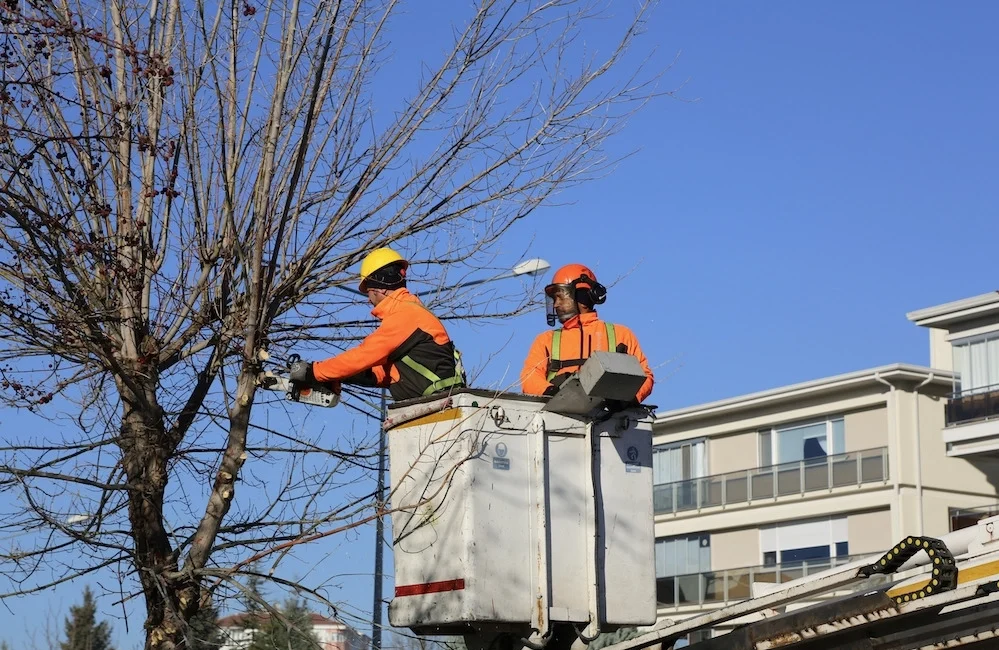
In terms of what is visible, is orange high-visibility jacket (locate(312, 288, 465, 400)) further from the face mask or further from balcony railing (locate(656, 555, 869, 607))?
balcony railing (locate(656, 555, 869, 607))

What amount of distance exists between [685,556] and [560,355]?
36.6m

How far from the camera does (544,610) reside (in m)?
6.71

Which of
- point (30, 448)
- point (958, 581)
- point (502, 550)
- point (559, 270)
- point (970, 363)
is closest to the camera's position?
point (958, 581)

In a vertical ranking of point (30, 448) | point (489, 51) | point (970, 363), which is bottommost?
point (30, 448)

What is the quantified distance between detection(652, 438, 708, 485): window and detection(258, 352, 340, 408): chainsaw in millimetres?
37278

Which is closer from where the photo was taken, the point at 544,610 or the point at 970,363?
the point at 544,610

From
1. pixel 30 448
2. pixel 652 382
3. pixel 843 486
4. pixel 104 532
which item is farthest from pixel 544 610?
pixel 843 486

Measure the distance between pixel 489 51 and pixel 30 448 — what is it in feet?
10.2

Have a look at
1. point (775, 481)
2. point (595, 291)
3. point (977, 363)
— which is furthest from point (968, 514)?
point (595, 291)

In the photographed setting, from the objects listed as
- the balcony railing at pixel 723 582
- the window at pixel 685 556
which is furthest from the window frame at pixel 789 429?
the balcony railing at pixel 723 582

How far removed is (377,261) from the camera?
7.80m

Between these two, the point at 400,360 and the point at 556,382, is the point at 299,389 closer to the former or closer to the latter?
the point at 400,360

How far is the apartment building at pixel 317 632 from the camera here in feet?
21.1

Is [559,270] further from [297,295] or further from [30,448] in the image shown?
[30,448]
